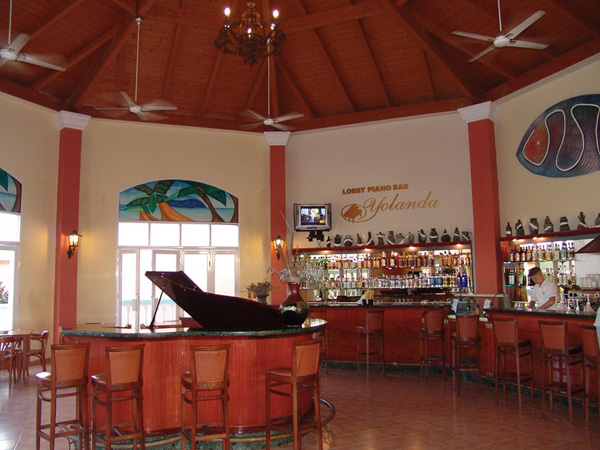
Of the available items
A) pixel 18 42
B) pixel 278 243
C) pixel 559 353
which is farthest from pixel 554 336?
pixel 18 42

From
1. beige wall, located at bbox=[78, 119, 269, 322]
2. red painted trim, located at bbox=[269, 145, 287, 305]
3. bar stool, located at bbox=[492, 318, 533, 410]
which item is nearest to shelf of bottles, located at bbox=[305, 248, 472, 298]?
red painted trim, located at bbox=[269, 145, 287, 305]

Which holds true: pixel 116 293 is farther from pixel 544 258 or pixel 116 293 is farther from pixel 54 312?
pixel 544 258

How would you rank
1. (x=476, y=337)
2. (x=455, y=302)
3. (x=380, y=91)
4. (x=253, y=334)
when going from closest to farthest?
(x=253, y=334) → (x=476, y=337) → (x=455, y=302) → (x=380, y=91)

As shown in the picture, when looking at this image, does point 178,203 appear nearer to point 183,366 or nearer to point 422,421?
point 183,366

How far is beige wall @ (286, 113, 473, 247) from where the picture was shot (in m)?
11.3

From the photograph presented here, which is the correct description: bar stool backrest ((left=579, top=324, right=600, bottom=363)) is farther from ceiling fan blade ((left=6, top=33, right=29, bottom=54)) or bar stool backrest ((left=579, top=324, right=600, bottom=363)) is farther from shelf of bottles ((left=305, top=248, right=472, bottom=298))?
ceiling fan blade ((left=6, top=33, right=29, bottom=54))

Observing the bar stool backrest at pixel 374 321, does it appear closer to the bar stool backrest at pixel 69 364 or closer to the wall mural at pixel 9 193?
the bar stool backrest at pixel 69 364

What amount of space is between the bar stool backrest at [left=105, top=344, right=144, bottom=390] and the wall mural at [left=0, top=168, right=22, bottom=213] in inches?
266

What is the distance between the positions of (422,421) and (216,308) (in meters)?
2.73

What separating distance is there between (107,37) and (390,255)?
7.33 m

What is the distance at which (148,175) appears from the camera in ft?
38.7

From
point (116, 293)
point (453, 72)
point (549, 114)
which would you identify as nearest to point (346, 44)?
point (453, 72)

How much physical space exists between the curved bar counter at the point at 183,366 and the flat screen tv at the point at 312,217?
6518 millimetres

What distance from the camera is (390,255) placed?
37.4 ft
